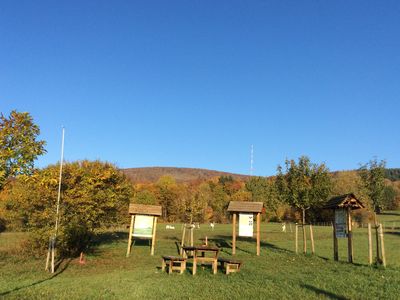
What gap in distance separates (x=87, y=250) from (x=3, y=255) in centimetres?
449

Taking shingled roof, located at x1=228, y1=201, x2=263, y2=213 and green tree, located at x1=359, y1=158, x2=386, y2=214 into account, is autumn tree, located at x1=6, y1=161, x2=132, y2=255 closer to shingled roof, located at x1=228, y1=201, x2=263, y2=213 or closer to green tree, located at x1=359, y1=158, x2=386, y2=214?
shingled roof, located at x1=228, y1=201, x2=263, y2=213

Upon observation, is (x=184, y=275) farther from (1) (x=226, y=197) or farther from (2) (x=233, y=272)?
(1) (x=226, y=197)

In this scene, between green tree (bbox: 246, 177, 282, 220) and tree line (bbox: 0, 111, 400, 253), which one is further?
green tree (bbox: 246, 177, 282, 220)

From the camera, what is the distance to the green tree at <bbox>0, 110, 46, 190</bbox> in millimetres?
13820

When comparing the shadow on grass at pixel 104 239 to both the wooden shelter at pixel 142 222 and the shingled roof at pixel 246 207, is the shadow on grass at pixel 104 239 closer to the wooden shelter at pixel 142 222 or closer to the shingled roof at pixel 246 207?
the wooden shelter at pixel 142 222

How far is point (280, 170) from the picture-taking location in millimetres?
25047

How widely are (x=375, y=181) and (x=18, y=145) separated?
1809 cm

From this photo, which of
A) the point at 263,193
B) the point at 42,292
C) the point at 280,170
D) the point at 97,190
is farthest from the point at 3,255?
the point at 263,193

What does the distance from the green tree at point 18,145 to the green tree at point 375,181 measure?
1690cm

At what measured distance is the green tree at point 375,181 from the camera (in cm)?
2156

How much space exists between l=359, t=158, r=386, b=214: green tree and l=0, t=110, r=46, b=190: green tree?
16.9 metres

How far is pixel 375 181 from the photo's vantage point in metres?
21.9

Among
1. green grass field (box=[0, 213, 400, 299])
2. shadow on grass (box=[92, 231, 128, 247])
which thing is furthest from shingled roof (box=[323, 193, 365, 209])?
shadow on grass (box=[92, 231, 128, 247])

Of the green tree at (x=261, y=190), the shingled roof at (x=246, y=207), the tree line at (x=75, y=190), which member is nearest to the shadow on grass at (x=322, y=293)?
the tree line at (x=75, y=190)
